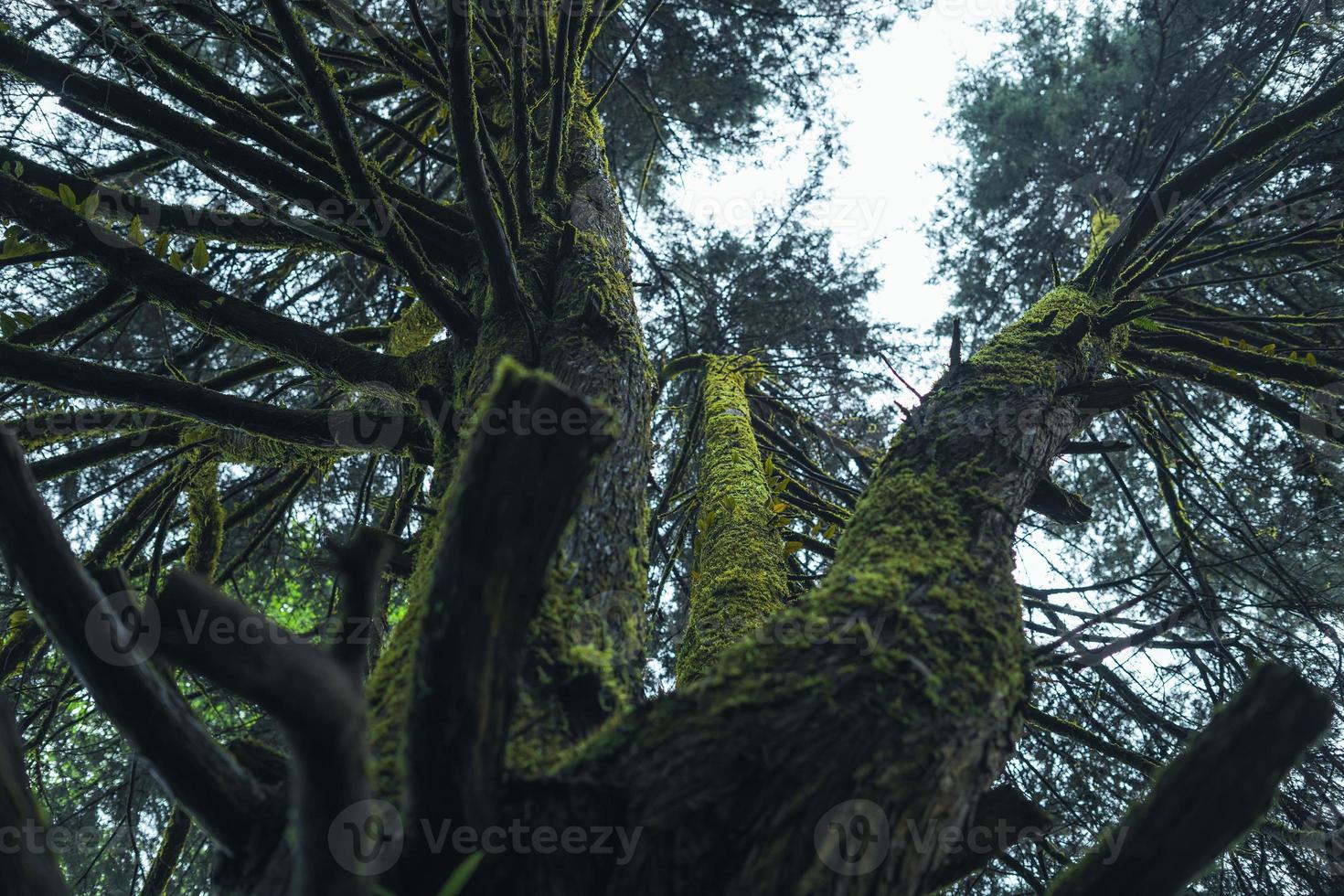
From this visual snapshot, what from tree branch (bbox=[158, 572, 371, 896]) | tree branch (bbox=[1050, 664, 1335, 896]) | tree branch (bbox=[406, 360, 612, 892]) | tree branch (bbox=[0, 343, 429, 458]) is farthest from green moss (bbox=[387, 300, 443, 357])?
tree branch (bbox=[1050, 664, 1335, 896])

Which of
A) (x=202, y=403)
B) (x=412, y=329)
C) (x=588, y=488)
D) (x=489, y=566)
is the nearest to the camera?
(x=489, y=566)

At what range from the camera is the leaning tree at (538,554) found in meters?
0.95

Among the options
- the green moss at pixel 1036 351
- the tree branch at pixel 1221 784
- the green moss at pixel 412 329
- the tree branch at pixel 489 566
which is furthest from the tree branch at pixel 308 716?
the green moss at pixel 412 329

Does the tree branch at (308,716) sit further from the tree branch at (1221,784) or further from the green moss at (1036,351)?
the green moss at (1036,351)

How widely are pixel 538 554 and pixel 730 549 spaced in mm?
1880

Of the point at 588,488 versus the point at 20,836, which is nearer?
the point at 20,836

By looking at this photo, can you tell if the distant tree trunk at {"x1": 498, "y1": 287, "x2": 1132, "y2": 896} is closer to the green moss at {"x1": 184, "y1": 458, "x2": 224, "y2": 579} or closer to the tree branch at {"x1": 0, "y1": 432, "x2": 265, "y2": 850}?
the tree branch at {"x1": 0, "y1": 432, "x2": 265, "y2": 850}

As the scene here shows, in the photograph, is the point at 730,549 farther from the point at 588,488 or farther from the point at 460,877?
the point at 460,877

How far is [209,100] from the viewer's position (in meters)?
2.21

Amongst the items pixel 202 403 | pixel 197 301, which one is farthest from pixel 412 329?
pixel 202 403

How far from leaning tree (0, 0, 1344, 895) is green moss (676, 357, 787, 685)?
17mm

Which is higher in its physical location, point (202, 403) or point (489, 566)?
point (202, 403)

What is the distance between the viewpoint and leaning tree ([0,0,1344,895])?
3.12 ft

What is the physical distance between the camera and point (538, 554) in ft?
3.15
